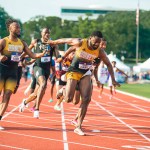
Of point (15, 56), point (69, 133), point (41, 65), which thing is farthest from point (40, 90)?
point (69, 133)

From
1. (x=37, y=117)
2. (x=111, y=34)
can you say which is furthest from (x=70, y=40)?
(x=111, y=34)

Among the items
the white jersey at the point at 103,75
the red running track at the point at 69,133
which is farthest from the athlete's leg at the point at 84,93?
the white jersey at the point at 103,75

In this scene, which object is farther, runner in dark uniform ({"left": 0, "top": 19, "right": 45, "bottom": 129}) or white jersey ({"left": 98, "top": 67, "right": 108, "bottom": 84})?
white jersey ({"left": 98, "top": 67, "right": 108, "bottom": 84})

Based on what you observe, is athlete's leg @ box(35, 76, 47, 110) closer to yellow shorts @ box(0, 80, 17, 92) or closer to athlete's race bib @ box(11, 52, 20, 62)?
yellow shorts @ box(0, 80, 17, 92)

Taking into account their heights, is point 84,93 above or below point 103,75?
above

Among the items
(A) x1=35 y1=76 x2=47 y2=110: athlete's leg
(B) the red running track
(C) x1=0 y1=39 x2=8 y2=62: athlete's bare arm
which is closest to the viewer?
(B) the red running track

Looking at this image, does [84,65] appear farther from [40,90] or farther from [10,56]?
[40,90]

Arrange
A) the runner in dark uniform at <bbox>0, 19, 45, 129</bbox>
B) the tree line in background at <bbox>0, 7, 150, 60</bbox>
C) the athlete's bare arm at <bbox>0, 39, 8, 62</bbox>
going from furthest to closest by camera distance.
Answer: the tree line in background at <bbox>0, 7, 150, 60</bbox>
the runner in dark uniform at <bbox>0, 19, 45, 129</bbox>
the athlete's bare arm at <bbox>0, 39, 8, 62</bbox>

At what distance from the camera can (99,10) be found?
171000 millimetres

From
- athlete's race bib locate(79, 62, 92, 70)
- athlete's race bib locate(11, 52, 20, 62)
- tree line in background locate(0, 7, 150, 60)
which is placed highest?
tree line in background locate(0, 7, 150, 60)

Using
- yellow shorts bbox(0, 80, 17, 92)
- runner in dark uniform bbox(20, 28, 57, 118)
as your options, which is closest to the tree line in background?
runner in dark uniform bbox(20, 28, 57, 118)

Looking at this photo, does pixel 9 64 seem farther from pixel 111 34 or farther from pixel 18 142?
pixel 111 34

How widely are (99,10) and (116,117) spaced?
158645 mm

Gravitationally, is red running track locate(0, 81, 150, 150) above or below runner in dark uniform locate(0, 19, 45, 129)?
below
